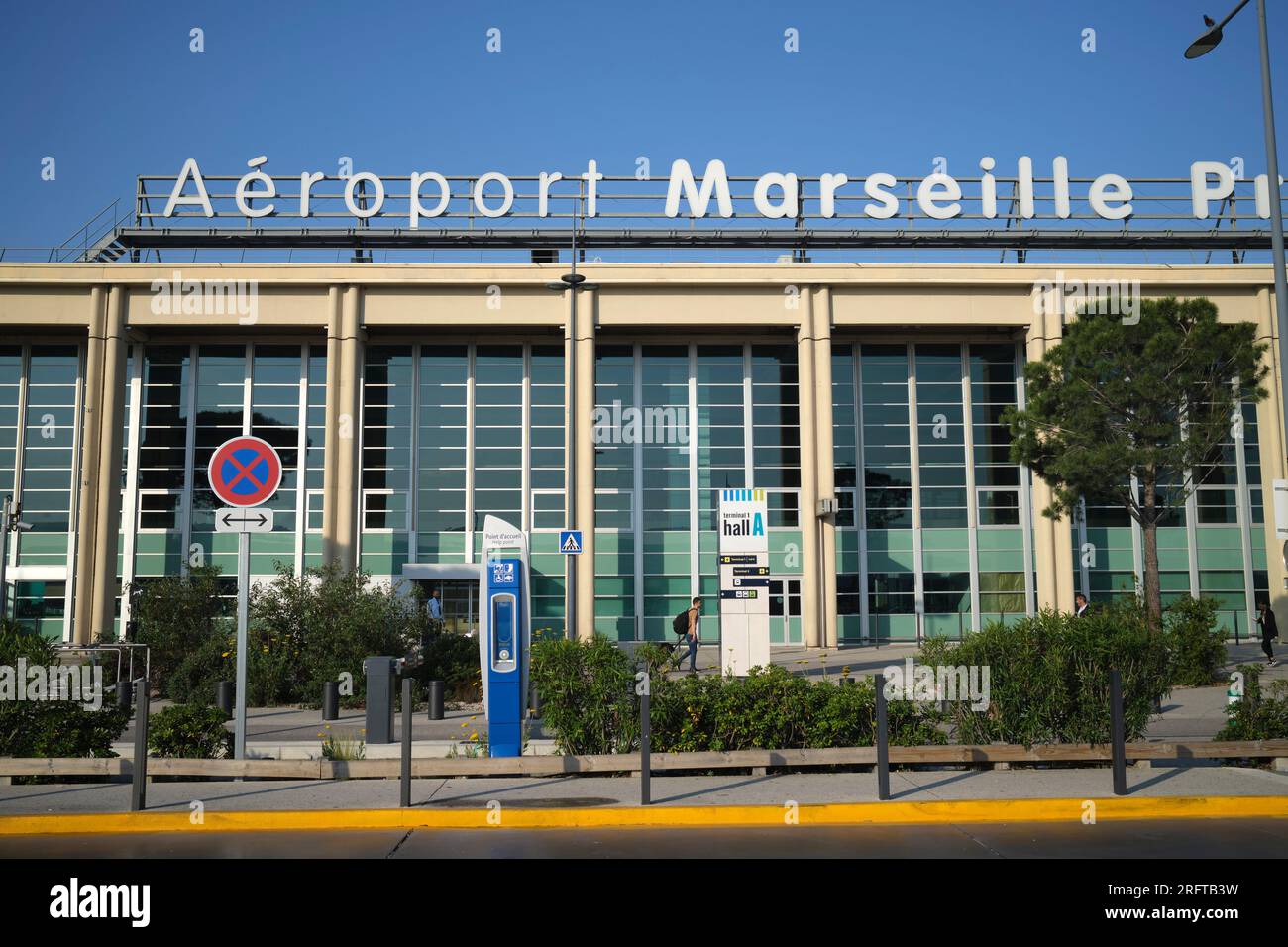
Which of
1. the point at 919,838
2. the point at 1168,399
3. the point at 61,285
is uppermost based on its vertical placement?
the point at 61,285

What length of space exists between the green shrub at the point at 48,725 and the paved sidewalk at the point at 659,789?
0.81 m

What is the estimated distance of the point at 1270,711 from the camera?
1182cm

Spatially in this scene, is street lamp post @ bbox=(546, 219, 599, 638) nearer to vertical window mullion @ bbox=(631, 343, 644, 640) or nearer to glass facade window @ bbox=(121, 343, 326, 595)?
vertical window mullion @ bbox=(631, 343, 644, 640)

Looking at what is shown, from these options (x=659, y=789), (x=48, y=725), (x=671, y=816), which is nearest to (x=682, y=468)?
(x=48, y=725)

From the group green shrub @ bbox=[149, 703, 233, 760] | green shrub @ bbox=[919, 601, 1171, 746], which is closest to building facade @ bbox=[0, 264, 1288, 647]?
green shrub @ bbox=[149, 703, 233, 760]

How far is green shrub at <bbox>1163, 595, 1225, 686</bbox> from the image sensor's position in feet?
68.6

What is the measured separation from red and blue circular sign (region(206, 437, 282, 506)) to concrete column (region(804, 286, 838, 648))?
23.5 meters

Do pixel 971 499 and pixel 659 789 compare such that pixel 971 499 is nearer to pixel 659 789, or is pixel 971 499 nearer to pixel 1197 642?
pixel 1197 642

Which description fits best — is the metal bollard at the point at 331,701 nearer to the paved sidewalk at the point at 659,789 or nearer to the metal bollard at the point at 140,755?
the paved sidewalk at the point at 659,789

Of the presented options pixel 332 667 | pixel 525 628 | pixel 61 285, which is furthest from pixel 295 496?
pixel 525 628

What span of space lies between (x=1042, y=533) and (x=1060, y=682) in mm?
23423
